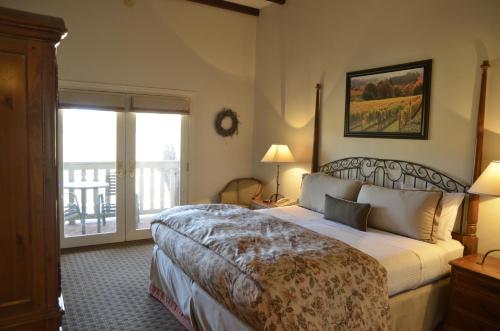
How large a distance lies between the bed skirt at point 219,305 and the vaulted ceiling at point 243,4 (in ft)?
11.9

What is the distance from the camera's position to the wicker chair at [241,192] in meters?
5.41

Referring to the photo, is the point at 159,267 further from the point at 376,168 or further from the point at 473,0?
the point at 473,0

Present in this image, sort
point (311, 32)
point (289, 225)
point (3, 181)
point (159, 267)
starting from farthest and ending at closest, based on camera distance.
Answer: point (311, 32) → point (159, 267) → point (289, 225) → point (3, 181)

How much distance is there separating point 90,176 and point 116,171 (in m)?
0.31

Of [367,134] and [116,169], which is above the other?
[367,134]

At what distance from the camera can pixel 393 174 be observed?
3.63 meters

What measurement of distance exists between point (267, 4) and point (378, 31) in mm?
2103

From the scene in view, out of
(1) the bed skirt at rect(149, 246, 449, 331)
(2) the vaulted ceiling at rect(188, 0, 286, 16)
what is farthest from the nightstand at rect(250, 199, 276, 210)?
(2) the vaulted ceiling at rect(188, 0, 286, 16)

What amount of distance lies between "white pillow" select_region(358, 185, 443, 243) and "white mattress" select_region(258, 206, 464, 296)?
0.23 ft

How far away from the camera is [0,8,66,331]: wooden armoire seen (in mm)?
1273

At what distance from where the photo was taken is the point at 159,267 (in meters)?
3.24

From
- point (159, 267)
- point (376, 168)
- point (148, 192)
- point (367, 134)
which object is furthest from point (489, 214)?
point (148, 192)

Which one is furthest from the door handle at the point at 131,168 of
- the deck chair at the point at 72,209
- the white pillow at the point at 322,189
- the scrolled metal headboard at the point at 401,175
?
the scrolled metal headboard at the point at 401,175

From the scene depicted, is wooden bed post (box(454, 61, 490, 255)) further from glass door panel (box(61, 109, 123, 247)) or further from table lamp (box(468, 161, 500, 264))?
glass door panel (box(61, 109, 123, 247))
